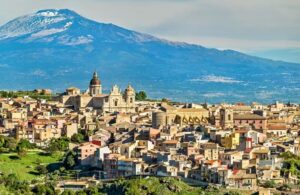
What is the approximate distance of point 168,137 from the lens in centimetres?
4184

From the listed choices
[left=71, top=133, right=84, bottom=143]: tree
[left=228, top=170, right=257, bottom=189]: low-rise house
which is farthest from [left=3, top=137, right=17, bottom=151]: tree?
[left=228, top=170, right=257, bottom=189]: low-rise house

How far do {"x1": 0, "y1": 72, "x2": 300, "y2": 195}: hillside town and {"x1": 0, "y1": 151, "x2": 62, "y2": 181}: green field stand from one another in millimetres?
1396

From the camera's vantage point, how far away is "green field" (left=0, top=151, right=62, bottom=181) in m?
37.5

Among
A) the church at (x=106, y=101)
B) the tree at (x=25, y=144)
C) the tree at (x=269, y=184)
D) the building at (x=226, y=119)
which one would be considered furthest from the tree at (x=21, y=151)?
the church at (x=106, y=101)

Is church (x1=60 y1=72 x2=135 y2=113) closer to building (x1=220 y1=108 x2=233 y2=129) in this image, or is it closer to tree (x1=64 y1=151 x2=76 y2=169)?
building (x1=220 y1=108 x2=233 y2=129)

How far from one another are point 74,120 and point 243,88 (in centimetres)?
11989

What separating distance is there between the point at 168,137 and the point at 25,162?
698 centimetres

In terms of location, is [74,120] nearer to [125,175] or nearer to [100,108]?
[100,108]

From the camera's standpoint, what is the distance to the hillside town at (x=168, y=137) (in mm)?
35500

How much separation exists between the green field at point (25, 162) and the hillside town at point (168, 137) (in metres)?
1.40

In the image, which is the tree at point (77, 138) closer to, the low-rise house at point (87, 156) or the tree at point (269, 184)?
the low-rise house at point (87, 156)

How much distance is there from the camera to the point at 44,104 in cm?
5653

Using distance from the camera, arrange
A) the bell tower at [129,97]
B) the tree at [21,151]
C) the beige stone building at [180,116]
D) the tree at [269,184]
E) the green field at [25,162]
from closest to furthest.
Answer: the tree at [269,184] → the green field at [25,162] → the tree at [21,151] → the beige stone building at [180,116] → the bell tower at [129,97]

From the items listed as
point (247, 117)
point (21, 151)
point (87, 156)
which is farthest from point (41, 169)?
point (247, 117)
